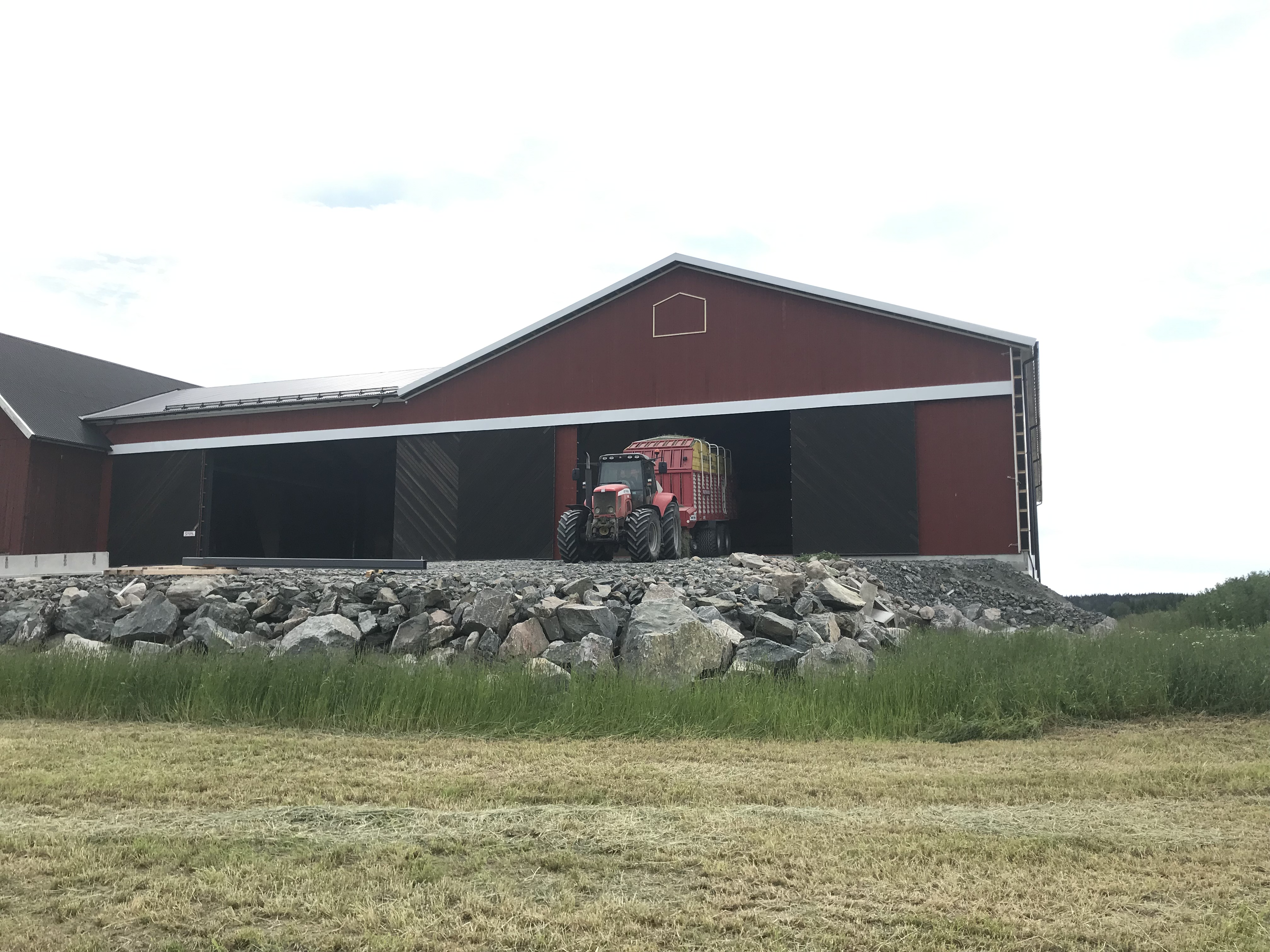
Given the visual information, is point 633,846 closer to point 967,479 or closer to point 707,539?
point 967,479

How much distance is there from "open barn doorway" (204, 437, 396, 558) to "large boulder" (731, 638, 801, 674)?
51.0ft

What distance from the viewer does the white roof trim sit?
1714 cm

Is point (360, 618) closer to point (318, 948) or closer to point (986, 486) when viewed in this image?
point (318, 948)

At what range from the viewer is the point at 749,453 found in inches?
991

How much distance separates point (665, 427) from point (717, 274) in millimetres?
3551

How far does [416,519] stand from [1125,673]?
616 inches

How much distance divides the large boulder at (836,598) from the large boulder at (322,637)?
17.9ft

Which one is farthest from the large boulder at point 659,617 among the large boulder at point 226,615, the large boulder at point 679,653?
the large boulder at point 226,615

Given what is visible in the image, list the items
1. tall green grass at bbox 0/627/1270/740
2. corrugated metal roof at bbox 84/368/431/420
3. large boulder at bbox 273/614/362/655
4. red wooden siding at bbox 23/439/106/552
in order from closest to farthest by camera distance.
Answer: tall green grass at bbox 0/627/1270/740 < large boulder at bbox 273/614/362/655 < corrugated metal roof at bbox 84/368/431/420 < red wooden siding at bbox 23/439/106/552

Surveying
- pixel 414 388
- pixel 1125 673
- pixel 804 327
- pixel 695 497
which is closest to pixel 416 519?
pixel 414 388

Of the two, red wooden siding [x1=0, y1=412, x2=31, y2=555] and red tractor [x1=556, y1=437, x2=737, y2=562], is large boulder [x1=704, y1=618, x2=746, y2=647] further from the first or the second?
red wooden siding [x1=0, y1=412, x2=31, y2=555]

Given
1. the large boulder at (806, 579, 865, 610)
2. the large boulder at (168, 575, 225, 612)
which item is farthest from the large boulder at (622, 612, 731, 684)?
the large boulder at (168, 575, 225, 612)

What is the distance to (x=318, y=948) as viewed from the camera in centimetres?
344

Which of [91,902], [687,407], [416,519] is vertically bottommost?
[91,902]
